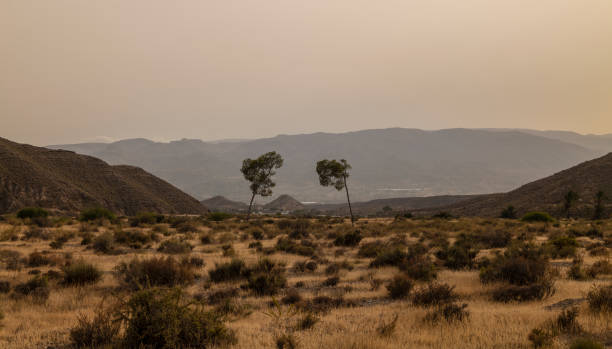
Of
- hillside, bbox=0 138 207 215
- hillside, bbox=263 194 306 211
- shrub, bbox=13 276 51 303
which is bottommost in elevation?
hillside, bbox=263 194 306 211

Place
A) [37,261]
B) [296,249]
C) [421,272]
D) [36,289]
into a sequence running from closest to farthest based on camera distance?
[36,289] → [421,272] → [37,261] → [296,249]

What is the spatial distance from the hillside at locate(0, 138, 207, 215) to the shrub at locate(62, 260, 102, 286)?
173ft

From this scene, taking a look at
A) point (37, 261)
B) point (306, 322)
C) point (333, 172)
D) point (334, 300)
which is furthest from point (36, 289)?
point (333, 172)

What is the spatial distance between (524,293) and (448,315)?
330 centimetres

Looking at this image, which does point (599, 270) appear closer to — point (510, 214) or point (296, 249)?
point (296, 249)

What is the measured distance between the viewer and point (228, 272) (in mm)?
12422

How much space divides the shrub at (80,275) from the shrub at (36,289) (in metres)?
0.89

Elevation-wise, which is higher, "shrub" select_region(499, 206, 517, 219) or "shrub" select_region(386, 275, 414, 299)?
"shrub" select_region(386, 275, 414, 299)

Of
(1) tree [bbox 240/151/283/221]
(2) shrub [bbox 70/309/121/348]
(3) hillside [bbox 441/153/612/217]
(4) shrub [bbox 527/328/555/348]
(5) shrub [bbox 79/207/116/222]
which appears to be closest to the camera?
(4) shrub [bbox 527/328/555/348]

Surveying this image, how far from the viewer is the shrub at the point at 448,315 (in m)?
7.43

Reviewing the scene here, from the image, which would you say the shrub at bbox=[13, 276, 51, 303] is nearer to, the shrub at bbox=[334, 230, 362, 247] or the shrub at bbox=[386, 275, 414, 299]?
the shrub at bbox=[386, 275, 414, 299]

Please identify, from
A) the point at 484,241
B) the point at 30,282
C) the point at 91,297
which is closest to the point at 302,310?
the point at 91,297

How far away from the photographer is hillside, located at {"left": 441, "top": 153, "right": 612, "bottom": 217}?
60969mm

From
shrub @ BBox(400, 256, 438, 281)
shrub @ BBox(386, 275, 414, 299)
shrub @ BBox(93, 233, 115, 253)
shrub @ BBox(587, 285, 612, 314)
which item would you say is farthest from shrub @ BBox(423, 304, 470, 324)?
shrub @ BBox(93, 233, 115, 253)
